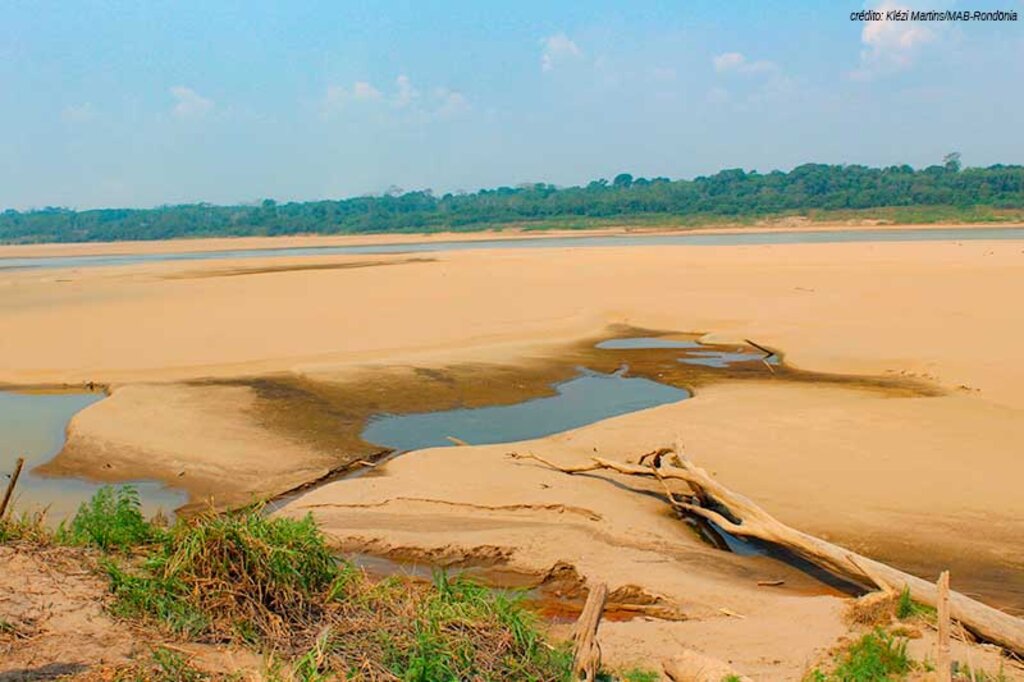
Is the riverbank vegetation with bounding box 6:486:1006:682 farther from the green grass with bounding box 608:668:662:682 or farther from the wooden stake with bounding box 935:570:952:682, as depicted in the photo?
the wooden stake with bounding box 935:570:952:682

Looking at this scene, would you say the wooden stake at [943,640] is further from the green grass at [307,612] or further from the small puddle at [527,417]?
the small puddle at [527,417]

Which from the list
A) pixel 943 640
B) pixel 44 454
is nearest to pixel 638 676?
pixel 943 640

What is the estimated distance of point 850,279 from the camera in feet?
95.7

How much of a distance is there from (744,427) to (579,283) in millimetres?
19217

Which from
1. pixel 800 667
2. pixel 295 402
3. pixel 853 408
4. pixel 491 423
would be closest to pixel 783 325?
pixel 853 408


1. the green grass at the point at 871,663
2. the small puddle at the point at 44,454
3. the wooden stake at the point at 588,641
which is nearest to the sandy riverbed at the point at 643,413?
the green grass at the point at 871,663

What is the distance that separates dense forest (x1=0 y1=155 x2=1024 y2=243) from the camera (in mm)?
86688

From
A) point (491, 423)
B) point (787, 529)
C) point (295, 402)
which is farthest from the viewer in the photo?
point (295, 402)

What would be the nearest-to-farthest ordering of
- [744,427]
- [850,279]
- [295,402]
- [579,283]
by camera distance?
[744,427]
[295,402]
[850,279]
[579,283]

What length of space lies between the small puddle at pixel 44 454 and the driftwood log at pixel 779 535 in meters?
4.31

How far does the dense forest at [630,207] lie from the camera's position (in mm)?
86688

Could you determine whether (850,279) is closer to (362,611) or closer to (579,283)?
(579,283)

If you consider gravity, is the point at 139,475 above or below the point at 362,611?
below

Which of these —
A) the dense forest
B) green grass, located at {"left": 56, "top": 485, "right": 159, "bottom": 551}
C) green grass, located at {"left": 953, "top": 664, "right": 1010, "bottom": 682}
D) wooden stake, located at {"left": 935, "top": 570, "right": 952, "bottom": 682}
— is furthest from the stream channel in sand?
the dense forest
